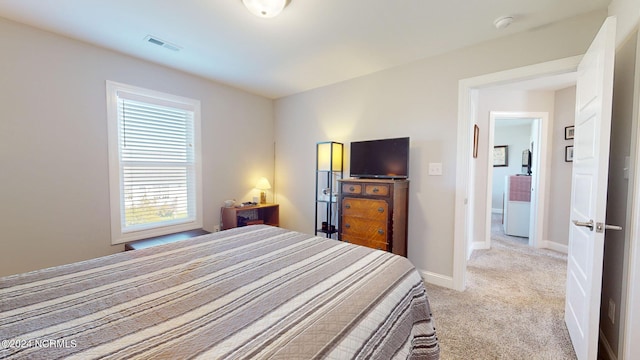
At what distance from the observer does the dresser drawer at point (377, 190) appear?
252 cm

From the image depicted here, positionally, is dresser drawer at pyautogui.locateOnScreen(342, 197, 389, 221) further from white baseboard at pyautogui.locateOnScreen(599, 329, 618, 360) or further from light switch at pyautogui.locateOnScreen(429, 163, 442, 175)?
white baseboard at pyautogui.locateOnScreen(599, 329, 618, 360)

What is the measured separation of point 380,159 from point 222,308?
2.30 meters

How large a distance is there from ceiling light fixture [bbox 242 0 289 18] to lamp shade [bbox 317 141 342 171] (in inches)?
65.3

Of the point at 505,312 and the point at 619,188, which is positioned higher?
the point at 619,188

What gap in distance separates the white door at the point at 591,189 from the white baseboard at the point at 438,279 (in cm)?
90

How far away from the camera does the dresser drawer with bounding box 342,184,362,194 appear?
2697mm

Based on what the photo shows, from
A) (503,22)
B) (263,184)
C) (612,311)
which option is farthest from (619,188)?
(263,184)

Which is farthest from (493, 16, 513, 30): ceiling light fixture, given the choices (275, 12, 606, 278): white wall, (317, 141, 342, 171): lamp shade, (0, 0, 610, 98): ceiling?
(317, 141, 342, 171): lamp shade

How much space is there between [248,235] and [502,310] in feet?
7.44

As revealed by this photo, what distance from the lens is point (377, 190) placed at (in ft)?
8.44

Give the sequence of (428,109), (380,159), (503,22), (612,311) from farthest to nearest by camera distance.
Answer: (380,159), (428,109), (503,22), (612,311)

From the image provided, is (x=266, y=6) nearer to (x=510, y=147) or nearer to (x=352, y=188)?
(x=352, y=188)

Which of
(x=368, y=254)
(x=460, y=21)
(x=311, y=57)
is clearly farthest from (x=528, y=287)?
(x=311, y=57)

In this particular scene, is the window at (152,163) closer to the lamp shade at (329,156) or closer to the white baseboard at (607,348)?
the lamp shade at (329,156)
